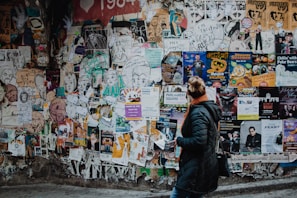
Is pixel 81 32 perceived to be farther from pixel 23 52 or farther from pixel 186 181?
pixel 186 181

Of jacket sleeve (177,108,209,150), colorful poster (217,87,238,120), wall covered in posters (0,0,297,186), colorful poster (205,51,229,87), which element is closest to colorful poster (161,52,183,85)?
wall covered in posters (0,0,297,186)

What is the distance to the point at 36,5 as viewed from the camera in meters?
7.79

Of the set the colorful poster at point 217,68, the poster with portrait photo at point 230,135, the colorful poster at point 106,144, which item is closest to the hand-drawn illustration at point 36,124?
the colorful poster at point 106,144

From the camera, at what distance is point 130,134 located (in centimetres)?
732

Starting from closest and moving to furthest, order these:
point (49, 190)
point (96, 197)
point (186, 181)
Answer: point (186, 181) < point (96, 197) < point (49, 190)

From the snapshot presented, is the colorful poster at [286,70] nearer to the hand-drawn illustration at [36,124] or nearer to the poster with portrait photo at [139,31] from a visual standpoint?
the poster with portrait photo at [139,31]

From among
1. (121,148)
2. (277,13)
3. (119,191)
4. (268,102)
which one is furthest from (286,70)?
(119,191)

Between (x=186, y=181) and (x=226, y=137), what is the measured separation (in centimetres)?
261

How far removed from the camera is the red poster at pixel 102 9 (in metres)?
7.27

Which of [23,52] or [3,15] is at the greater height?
[3,15]

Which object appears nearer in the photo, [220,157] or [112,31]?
[220,157]

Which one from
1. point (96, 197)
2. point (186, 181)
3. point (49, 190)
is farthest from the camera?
point (49, 190)

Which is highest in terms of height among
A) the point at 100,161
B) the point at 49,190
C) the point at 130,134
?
the point at 130,134

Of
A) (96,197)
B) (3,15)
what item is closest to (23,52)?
(3,15)
